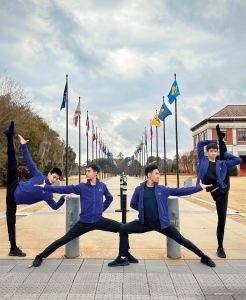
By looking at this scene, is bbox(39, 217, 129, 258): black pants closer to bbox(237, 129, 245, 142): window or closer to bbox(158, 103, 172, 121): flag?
bbox(158, 103, 172, 121): flag

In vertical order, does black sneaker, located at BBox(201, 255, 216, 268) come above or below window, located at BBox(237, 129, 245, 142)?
below

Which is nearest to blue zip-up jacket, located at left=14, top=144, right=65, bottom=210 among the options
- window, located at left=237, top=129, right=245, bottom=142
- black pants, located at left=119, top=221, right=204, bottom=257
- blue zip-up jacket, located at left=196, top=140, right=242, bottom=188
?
black pants, located at left=119, top=221, right=204, bottom=257

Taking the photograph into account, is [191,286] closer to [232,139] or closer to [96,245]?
[96,245]

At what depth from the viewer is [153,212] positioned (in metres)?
4.87

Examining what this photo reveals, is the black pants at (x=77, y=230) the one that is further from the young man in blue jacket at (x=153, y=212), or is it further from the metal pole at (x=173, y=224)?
the metal pole at (x=173, y=224)

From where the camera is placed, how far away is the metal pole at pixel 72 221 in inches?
219

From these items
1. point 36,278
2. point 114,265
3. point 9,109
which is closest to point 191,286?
point 114,265

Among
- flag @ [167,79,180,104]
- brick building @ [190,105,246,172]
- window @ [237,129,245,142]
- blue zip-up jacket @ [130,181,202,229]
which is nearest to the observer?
blue zip-up jacket @ [130,181,202,229]

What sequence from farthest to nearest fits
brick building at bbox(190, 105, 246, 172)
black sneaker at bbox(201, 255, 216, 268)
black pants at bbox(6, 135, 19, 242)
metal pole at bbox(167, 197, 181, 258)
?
brick building at bbox(190, 105, 246, 172) → black pants at bbox(6, 135, 19, 242) → metal pole at bbox(167, 197, 181, 258) → black sneaker at bbox(201, 255, 216, 268)

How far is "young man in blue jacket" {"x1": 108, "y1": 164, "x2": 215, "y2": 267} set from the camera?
486 cm

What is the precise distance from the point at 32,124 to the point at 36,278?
106ft

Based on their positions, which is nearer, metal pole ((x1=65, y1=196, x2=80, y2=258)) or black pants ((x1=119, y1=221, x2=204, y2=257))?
black pants ((x1=119, y1=221, x2=204, y2=257))

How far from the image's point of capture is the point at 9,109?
1008 inches

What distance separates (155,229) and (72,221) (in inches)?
59.0
